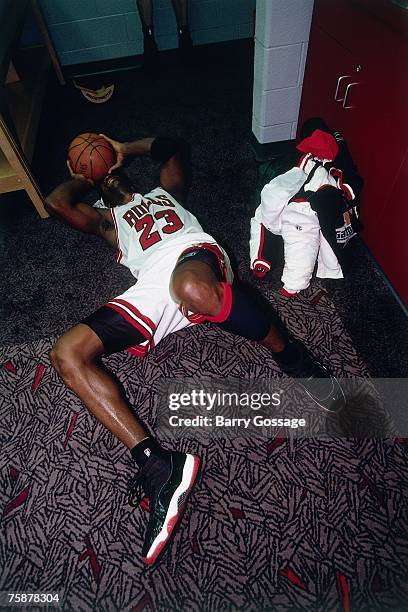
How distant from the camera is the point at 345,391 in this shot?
150cm

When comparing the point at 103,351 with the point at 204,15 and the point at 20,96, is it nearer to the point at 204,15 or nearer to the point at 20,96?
the point at 20,96

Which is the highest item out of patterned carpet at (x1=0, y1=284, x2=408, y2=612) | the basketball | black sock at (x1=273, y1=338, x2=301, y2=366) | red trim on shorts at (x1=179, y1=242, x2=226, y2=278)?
the basketball

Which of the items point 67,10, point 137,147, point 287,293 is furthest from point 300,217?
point 67,10

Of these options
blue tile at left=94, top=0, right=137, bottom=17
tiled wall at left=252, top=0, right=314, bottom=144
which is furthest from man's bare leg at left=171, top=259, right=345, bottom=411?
blue tile at left=94, top=0, right=137, bottom=17

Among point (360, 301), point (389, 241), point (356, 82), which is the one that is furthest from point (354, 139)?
point (360, 301)

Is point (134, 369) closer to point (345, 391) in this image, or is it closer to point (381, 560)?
point (345, 391)

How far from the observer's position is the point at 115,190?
5.55 feet

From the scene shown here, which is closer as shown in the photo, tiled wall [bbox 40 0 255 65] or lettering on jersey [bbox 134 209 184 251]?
lettering on jersey [bbox 134 209 184 251]

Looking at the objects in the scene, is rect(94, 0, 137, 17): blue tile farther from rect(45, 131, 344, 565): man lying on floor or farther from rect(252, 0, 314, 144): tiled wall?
rect(45, 131, 344, 565): man lying on floor

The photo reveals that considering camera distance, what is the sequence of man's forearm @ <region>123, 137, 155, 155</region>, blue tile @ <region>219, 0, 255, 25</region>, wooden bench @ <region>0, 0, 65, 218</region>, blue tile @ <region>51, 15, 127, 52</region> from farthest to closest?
1. blue tile @ <region>219, 0, 255, 25</region>
2. blue tile @ <region>51, 15, 127, 52</region>
3. wooden bench @ <region>0, 0, 65, 218</region>
4. man's forearm @ <region>123, 137, 155, 155</region>

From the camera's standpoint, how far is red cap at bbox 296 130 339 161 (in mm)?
1486

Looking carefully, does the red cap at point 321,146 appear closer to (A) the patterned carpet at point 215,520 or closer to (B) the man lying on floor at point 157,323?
(B) the man lying on floor at point 157,323

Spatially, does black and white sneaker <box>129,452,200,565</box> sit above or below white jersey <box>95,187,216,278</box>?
below
